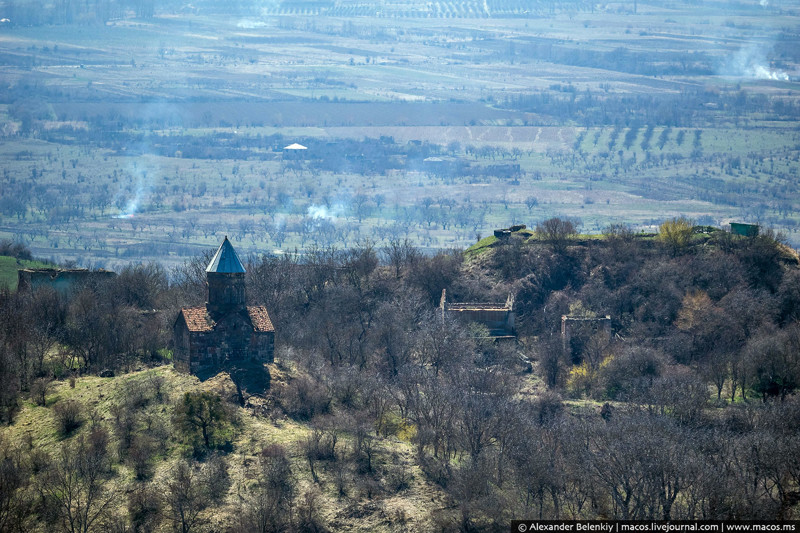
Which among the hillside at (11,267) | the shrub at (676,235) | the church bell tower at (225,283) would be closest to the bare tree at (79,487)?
the church bell tower at (225,283)

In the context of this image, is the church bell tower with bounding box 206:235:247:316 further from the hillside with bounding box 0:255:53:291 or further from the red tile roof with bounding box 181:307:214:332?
the hillside with bounding box 0:255:53:291

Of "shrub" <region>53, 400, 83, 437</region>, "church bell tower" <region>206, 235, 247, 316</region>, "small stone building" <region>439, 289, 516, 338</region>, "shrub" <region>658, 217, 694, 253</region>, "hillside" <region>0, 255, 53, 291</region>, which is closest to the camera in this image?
"shrub" <region>53, 400, 83, 437</region>

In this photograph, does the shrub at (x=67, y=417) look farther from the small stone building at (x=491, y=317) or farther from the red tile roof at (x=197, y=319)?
the small stone building at (x=491, y=317)

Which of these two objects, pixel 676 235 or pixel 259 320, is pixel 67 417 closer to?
pixel 259 320

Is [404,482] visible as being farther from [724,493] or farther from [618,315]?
[618,315]

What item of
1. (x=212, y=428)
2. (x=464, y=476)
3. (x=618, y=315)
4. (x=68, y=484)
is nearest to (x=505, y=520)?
(x=464, y=476)

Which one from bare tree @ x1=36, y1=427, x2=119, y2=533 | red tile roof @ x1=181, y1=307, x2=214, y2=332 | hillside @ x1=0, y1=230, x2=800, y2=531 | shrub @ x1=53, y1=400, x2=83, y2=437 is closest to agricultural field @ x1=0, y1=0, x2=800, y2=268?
hillside @ x1=0, y1=230, x2=800, y2=531
